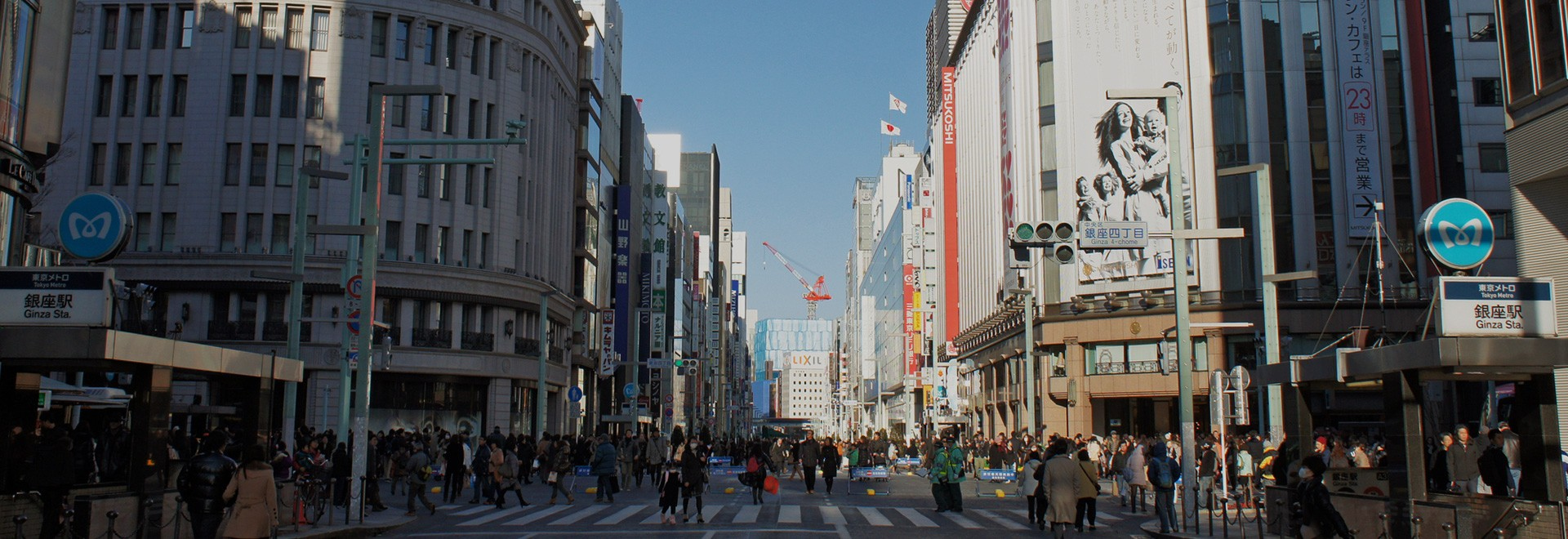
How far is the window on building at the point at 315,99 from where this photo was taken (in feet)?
154

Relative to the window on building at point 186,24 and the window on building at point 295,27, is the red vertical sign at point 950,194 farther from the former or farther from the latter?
the window on building at point 186,24

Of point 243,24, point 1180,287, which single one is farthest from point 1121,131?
point 243,24

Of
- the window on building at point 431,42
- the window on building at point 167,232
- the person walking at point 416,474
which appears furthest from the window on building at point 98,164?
the person walking at point 416,474

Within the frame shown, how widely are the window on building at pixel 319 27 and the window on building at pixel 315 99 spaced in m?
1.27

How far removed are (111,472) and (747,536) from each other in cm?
1090

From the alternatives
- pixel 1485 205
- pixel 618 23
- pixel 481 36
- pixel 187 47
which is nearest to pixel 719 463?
pixel 481 36

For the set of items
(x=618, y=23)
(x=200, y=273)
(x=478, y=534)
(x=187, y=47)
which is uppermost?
(x=618, y=23)

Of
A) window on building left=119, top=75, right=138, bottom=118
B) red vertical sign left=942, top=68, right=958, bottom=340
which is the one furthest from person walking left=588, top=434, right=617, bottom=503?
red vertical sign left=942, top=68, right=958, bottom=340

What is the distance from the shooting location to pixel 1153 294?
172 ft

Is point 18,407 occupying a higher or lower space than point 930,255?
lower

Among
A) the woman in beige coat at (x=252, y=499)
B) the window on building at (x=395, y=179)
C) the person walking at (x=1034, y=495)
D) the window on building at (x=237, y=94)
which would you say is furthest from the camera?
the window on building at (x=395, y=179)

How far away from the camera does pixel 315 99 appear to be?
1855 inches

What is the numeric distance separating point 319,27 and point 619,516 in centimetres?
3054

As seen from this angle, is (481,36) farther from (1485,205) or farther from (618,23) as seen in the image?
(1485,205)
